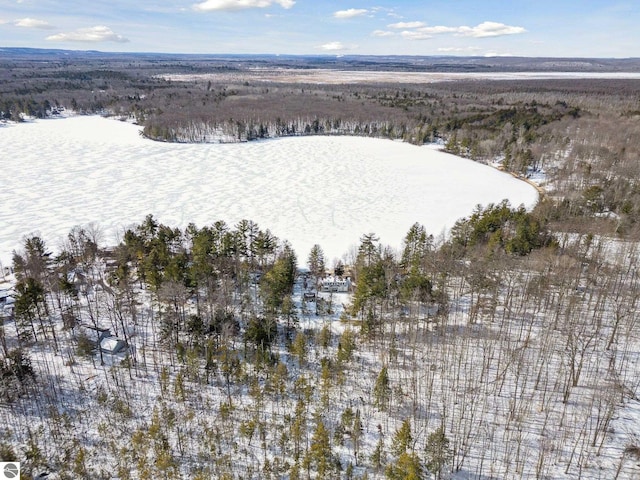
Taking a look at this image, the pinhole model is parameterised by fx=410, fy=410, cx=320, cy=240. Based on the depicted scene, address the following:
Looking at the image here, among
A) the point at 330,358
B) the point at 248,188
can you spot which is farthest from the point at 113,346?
the point at 248,188

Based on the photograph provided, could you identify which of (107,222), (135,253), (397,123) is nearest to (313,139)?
(397,123)

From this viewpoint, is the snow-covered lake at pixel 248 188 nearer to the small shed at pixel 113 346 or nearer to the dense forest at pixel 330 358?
the dense forest at pixel 330 358

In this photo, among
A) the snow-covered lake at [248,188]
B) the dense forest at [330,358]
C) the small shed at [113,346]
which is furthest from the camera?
the snow-covered lake at [248,188]

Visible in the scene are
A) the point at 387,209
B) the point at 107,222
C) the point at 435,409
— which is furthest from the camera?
the point at 387,209

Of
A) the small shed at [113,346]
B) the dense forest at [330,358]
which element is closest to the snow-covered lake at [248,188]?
the dense forest at [330,358]

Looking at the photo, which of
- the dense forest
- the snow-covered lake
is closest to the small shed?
the dense forest

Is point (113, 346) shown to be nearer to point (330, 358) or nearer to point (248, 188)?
point (330, 358)

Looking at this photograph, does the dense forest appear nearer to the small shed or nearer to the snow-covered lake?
the small shed

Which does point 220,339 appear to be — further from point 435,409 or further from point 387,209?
point 387,209
